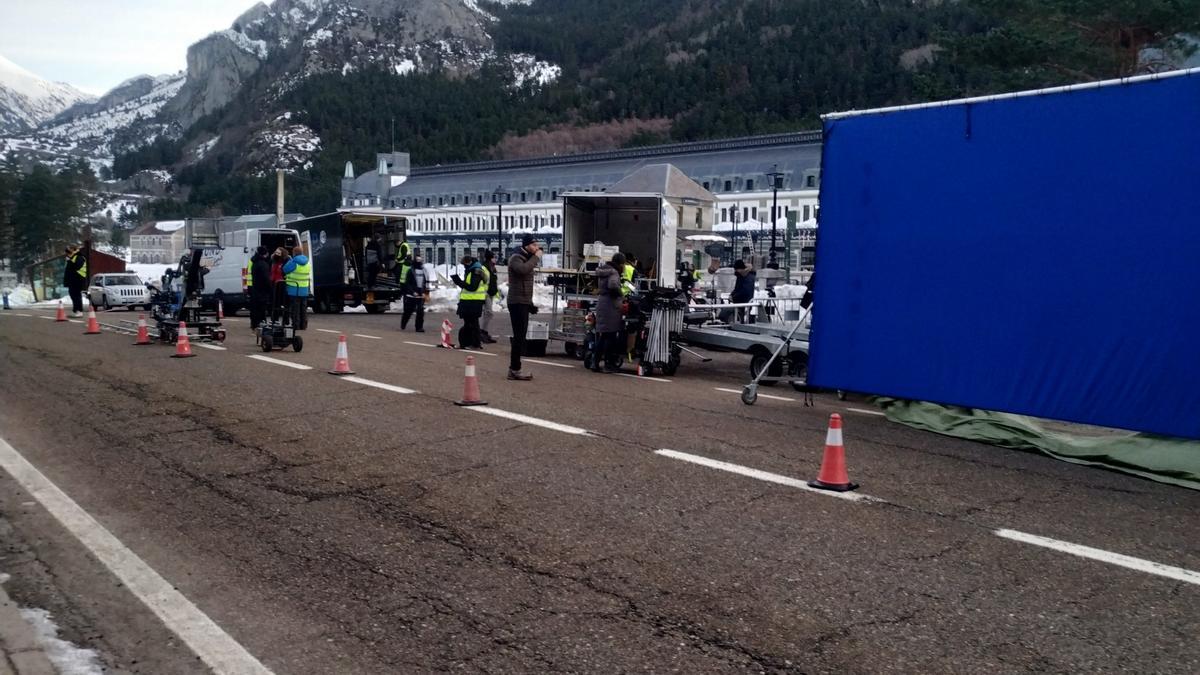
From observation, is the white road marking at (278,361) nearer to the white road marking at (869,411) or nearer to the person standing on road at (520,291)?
the person standing on road at (520,291)

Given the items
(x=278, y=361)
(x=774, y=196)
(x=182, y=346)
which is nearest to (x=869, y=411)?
(x=278, y=361)

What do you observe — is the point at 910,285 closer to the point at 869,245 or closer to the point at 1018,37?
the point at 869,245

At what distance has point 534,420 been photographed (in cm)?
986

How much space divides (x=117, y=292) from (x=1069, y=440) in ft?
115

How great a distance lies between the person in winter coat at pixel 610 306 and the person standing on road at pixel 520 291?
1271 mm

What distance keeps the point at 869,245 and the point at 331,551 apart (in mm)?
6966

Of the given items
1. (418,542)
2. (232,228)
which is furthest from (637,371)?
(232,228)

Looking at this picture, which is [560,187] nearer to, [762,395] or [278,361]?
[278,361]

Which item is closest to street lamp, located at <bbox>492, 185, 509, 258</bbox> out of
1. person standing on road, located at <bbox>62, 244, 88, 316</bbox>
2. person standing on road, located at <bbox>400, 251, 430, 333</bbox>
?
person standing on road, located at <bbox>62, 244, 88, 316</bbox>

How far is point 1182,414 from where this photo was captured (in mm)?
7984

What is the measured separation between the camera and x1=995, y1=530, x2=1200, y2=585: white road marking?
5.41 meters

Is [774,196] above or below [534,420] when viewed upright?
above

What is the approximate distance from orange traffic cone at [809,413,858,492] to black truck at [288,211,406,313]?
26.5 metres

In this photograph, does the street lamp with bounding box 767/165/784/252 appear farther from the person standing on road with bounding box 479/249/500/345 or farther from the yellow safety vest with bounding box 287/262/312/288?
the yellow safety vest with bounding box 287/262/312/288
